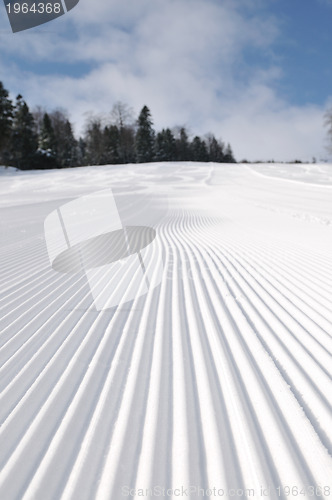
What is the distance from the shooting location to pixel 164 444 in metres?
1.19

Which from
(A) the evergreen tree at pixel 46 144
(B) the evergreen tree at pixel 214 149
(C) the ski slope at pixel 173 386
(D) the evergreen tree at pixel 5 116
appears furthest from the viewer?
(B) the evergreen tree at pixel 214 149

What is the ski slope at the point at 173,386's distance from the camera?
1064 millimetres

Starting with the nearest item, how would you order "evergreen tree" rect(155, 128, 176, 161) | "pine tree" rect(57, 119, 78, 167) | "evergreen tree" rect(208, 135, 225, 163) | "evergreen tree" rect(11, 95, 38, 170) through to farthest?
"evergreen tree" rect(11, 95, 38, 170)
"pine tree" rect(57, 119, 78, 167)
"evergreen tree" rect(155, 128, 176, 161)
"evergreen tree" rect(208, 135, 225, 163)

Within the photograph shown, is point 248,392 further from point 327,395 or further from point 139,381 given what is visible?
point 139,381

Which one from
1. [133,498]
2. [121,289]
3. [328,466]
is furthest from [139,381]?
[121,289]

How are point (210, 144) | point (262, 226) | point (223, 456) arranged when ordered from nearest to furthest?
point (223, 456) < point (262, 226) < point (210, 144)

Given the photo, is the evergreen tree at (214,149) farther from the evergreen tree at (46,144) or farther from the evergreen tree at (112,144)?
the evergreen tree at (46,144)

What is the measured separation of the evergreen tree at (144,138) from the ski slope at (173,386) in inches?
1459

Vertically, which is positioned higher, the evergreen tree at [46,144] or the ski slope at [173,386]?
the evergreen tree at [46,144]

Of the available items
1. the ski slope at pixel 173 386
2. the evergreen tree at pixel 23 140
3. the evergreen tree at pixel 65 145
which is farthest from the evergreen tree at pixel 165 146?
the ski slope at pixel 173 386

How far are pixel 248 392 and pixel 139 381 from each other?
64 cm

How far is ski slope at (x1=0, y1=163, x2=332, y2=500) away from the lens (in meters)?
1.06

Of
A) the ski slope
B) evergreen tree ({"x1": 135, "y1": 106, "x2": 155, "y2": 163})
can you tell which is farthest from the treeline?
the ski slope

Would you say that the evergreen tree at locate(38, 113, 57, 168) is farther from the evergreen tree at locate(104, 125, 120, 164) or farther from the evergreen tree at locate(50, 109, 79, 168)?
the evergreen tree at locate(104, 125, 120, 164)
